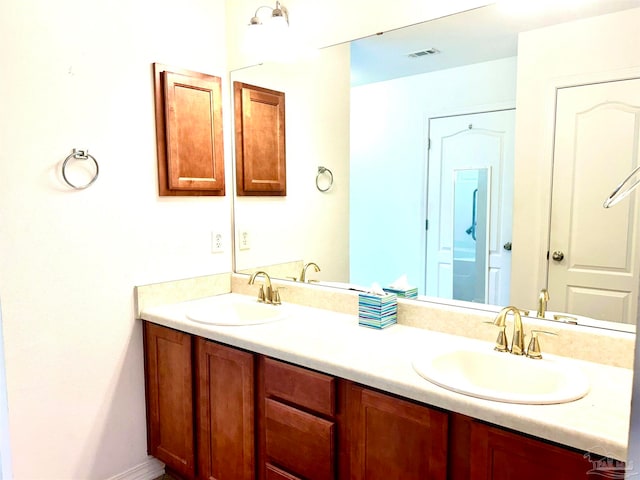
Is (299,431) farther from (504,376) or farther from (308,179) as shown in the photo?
(308,179)

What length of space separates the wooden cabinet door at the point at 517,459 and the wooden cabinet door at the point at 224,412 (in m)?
0.86

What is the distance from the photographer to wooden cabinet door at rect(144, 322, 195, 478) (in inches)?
79.2

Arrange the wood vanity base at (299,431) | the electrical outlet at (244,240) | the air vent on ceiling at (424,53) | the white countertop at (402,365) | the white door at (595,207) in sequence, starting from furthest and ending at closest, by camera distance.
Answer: the electrical outlet at (244,240) → the air vent on ceiling at (424,53) → the white door at (595,207) → the wood vanity base at (299,431) → the white countertop at (402,365)

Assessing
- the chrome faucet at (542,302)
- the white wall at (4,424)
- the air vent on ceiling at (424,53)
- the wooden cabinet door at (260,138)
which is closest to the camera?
the chrome faucet at (542,302)

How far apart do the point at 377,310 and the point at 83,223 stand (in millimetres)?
1271

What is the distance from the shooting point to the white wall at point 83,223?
5.82 ft

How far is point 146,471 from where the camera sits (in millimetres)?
2225

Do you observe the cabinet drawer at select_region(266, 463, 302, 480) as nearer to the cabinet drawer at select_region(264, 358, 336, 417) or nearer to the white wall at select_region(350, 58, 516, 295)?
the cabinet drawer at select_region(264, 358, 336, 417)

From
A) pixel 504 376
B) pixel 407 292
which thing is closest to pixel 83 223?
pixel 407 292

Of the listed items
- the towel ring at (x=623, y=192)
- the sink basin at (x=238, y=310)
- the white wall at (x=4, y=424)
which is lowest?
the white wall at (x=4, y=424)

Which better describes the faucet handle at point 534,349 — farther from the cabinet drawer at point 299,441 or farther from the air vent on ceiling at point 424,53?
the air vent on ceiling at point 424,53

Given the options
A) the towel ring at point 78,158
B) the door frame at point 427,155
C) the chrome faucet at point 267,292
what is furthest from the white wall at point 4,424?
the door frame at point 427,155

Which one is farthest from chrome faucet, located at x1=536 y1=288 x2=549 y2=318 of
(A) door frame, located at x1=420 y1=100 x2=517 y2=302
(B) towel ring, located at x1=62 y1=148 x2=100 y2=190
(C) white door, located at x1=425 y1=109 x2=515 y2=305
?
(B) towel ring, located at x1=62 y1=148 x2=100 y2=190

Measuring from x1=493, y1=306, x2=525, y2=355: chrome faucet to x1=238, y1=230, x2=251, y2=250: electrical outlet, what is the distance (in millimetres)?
1410
